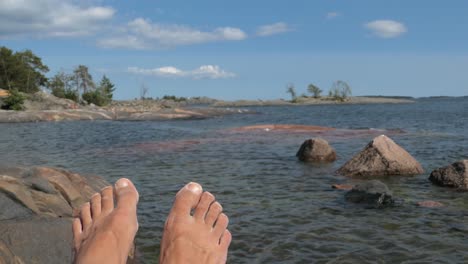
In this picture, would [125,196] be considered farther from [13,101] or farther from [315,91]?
[315,91]

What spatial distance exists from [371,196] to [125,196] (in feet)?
16.0

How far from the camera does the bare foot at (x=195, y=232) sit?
3897mm

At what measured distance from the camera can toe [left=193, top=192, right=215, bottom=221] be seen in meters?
4.43

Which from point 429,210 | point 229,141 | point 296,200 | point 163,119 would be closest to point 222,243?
point 296,200

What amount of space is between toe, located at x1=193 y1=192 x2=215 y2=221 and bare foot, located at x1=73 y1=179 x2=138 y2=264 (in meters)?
0.66

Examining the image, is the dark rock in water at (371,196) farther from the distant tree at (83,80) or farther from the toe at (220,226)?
the distant tree at (83,80)

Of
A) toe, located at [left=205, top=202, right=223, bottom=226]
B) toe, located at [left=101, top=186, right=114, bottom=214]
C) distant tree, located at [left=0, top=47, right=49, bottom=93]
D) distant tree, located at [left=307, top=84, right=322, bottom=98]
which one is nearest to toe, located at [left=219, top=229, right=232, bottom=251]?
toe, located at [left=205, top=202, right=223, bottom=226]

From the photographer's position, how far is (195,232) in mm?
4160

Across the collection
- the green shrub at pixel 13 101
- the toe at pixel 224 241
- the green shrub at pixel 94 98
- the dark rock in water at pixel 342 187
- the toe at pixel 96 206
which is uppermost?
the green shrub at pixel 94 98

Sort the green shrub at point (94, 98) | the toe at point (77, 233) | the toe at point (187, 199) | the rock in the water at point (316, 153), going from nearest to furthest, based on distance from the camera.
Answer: the toe at point (77, 233), the toe at point (187, 199), the rock in the water at point (316, 153), the green shrub at point (94, 98)

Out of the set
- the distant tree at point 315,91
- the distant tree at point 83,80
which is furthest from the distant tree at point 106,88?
the distant tree at point 315,91

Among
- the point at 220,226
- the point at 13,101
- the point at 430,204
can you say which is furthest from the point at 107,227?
the point at 13,101

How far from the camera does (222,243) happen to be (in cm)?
426

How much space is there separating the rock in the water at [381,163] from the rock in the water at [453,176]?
1.05 meters
